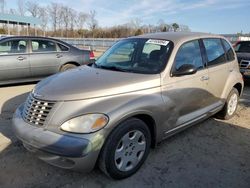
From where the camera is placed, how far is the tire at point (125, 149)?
3.08 m

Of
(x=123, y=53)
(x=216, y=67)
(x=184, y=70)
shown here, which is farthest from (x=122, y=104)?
(x=216, y=67)

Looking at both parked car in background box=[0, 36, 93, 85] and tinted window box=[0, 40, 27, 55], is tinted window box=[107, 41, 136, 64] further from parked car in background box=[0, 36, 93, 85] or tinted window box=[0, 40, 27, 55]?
tinted window box=[0, 40, 27, 55]

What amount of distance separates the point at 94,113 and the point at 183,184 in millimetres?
1377

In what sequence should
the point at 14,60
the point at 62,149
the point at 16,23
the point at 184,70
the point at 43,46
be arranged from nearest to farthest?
the point at 62,149 < the point at 184,70 < the point at 14,60 < the point at 43,46 < the point at 16,23

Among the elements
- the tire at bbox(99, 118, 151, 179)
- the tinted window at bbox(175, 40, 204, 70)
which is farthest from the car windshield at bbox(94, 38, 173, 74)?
the tire at bbox(99, 118, 151, 179)

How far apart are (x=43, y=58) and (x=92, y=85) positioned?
548 centimetres

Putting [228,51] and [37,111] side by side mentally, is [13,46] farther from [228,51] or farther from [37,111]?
[228,51]

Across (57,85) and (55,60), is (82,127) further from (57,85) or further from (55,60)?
(55,60)

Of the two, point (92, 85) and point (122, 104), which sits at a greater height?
point (92, 85)

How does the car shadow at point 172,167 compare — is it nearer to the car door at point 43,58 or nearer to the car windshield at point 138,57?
the car windshield at point 138,57

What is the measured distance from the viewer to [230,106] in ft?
18.1

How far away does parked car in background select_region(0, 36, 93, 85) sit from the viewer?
7.79 m

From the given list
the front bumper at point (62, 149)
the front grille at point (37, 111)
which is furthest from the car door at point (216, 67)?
the front grille at point (37, 111)

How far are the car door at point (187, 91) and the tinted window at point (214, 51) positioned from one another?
0.26 meters
